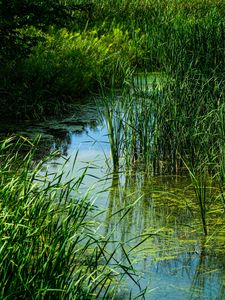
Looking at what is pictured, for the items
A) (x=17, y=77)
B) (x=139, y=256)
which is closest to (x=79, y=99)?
(x=17, y=77)

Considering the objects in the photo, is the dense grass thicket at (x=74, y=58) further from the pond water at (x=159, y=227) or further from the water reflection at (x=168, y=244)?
the water reflection at (x=168, y=244)

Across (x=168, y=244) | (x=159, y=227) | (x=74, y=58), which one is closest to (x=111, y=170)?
(x=159, y=227)

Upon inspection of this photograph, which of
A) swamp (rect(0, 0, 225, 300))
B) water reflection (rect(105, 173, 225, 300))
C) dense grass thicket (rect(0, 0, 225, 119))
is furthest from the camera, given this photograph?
dense grass thicket (rect(0, 0, 225, 119))

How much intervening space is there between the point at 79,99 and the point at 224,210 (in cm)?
400

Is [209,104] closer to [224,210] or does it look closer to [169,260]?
[224,210]

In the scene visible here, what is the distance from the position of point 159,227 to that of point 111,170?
1295 millimetres

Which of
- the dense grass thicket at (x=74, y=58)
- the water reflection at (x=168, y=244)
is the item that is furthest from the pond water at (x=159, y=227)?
the dense grass thicket at (x=74, y=58)

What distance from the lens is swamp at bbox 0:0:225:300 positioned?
9.91 feet

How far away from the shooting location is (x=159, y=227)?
442 centimetres

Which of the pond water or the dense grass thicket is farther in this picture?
the dense grass thicket

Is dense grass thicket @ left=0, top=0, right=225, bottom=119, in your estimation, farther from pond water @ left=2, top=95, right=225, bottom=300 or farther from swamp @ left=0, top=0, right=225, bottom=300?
pond water @ left=2, top=95, right=225, bottom=300

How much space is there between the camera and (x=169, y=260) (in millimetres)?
3883

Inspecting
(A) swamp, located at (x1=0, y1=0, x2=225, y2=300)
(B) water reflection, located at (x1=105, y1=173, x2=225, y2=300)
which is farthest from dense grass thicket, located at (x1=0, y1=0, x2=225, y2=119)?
(B) water reflection, located at (x1=105, y1=173, x2=225, y2=300)

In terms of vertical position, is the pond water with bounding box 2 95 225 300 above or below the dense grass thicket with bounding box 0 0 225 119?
below
